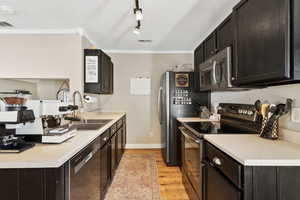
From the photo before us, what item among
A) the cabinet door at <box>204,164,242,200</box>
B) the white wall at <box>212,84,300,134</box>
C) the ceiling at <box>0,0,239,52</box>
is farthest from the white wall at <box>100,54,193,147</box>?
the cabinet door at <box>204,164,242,200</box>

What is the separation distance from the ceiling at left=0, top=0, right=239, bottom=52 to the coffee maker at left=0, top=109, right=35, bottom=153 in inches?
69.3

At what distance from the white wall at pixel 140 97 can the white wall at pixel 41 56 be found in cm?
164

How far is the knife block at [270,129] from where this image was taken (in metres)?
1.69

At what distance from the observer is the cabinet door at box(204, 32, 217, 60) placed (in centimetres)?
261

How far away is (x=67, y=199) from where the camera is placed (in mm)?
1274

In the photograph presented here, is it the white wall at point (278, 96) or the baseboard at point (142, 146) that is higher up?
the white wall at point (278, 96)

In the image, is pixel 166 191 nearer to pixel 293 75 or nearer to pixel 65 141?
pixel 65 141

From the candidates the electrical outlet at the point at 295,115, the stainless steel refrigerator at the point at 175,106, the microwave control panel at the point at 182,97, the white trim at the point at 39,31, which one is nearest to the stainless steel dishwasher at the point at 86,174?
the electrical outlet at the point at 295,115

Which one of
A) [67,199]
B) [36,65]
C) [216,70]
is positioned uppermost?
[36,65]

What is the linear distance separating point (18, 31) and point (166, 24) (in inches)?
99.9

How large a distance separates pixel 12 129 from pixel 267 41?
1856 mm

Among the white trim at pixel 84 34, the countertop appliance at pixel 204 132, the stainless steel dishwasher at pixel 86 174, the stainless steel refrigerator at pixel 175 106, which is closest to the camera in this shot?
the stainless steel dishwasher at pixel 86 174

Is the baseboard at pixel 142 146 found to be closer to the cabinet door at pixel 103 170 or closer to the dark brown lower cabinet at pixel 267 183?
the cabinet door at pixel 103 170

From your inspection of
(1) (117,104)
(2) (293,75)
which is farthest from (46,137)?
(1) (117,104)
